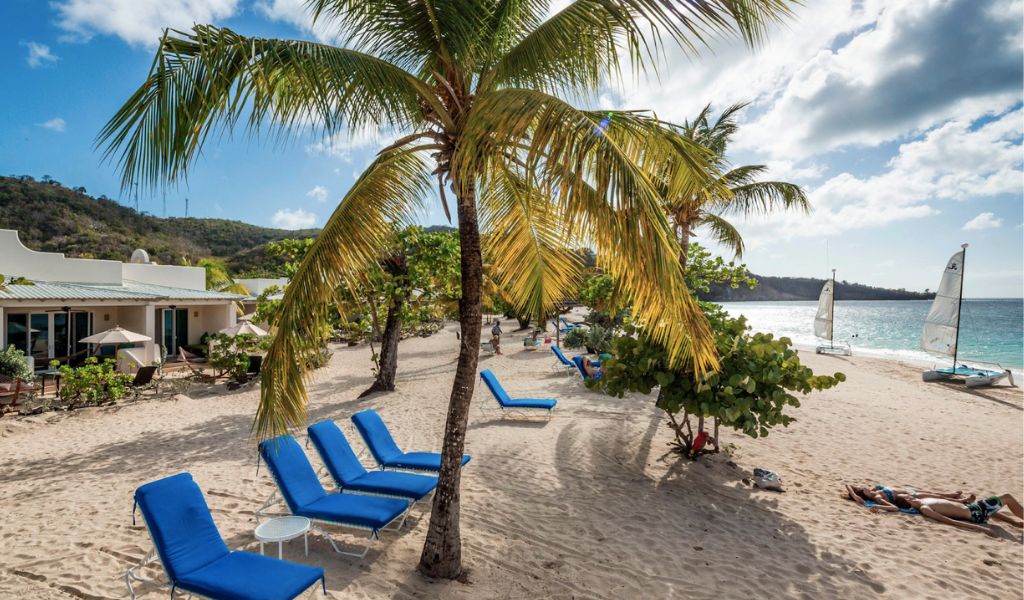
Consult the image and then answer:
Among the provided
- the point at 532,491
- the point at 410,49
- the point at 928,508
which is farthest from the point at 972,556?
the point at 410,49

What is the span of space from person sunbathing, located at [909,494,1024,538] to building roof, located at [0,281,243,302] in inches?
765

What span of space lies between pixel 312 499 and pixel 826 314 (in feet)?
123

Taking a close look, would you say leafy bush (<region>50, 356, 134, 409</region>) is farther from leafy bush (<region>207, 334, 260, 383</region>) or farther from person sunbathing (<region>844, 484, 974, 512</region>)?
person sunbathing (<region>844, 484, 974, 512</region>)

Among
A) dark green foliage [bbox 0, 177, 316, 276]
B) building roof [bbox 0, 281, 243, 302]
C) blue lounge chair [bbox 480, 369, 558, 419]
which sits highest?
dark green foliage [bbox 0, 177, 316, 276]

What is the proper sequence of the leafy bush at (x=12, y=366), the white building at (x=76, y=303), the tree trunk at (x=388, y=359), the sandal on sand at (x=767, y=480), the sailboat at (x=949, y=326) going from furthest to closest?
the sailboat at (x=949, y=326) < the white building at (x=76, y=303) < the tree trunk at (x=388, y=359) < the leafy bush at (x=12, y=366) < the sandal on sand at (x=767, y=480)

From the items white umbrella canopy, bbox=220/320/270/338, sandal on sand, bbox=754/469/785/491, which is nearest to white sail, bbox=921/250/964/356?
sandal on sand, bbox=754/469/785/491

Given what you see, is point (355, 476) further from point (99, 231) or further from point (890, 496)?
point (99, 231)

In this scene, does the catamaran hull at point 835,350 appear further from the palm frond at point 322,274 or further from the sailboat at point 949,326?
the palm frond at point 322,274

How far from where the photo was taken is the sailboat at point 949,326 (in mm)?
19337

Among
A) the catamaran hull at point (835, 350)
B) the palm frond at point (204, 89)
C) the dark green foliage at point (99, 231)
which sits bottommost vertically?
the catamaran hull at point (835, 350)

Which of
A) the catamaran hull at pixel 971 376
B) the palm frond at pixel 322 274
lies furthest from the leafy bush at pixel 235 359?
the catamaran hull at pixel 971 376

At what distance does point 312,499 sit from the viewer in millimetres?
4957

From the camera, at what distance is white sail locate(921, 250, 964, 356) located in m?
21.0

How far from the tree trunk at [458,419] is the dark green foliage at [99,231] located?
3686cm
